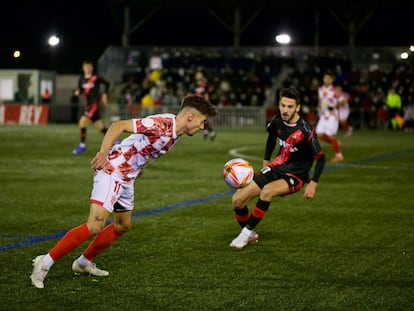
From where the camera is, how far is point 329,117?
62.1 feet

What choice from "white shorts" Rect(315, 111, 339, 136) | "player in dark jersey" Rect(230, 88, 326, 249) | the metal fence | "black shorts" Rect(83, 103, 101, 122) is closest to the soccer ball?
"player in dark jersey" Rect(230, 88, 326, 249)

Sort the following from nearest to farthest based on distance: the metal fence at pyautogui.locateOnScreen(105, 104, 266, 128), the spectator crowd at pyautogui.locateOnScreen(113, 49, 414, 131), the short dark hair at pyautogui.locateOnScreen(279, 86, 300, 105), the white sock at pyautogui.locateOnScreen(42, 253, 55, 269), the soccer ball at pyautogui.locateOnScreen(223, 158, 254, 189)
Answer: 1. the white sock at pyautogui.locateOnScreen(42, 253, 55, 269)
2. the soccer ball at pyautogui.locateOnScreen(223, 158, 254, 189)
3. the short dark hair at pyautogui.locateOnScreen(279, 86, 300, 105)
4. the metal fence at pyautogui.locateOnScreen(105, 104, 266, 128)
5. the spectator crowd at pyautogui.locateOnScreen(113, 49, 414, 131)

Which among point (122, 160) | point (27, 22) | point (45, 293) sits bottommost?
point (45, 293)

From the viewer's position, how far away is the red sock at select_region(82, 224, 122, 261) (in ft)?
22.6

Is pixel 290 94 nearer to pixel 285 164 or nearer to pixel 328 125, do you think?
pixel 285 164

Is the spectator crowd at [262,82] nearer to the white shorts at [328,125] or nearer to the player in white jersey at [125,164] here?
the white shorts at [328,125]

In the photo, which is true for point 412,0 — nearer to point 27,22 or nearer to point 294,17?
point 294,17

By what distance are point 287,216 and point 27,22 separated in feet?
149

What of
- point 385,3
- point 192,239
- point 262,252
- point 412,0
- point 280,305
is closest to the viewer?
point 280,305

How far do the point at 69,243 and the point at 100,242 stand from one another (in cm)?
47

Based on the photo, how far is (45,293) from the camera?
6223 mm

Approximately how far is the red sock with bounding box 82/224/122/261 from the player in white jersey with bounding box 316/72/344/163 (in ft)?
38.3

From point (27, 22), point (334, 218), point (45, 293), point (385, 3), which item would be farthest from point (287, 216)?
point (27, 22)

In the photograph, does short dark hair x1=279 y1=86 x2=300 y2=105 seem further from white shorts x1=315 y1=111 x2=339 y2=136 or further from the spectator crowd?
the spectator crowd
